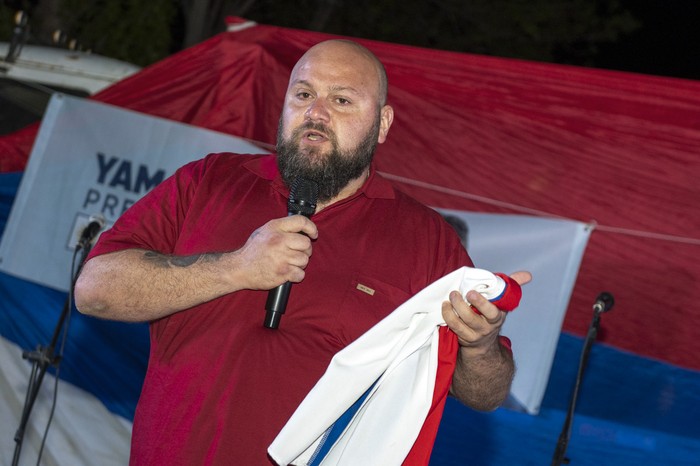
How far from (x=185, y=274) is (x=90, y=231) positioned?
2.00 metres

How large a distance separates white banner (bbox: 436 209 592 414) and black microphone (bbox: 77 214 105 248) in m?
1.79

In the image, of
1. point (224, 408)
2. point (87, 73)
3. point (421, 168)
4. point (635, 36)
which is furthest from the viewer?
point (635, 36)

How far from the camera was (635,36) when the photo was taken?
53.4 ft

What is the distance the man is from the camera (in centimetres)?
225

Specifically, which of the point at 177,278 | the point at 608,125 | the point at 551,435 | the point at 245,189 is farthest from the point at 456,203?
the point at 177,278

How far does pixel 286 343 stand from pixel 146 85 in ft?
11.6

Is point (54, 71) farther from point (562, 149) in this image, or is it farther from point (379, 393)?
point (379, 393)

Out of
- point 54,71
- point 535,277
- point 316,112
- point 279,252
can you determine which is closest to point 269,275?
point 279,252

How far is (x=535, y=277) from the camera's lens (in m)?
4.46

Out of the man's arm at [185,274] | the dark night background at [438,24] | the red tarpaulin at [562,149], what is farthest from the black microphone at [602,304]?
the dark night background at [438,24]

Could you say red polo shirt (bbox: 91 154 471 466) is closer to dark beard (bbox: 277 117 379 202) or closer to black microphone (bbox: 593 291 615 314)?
dark beard (bbox: 277 117 379 202)

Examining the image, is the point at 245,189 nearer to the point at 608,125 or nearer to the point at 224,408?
the point at 224,408

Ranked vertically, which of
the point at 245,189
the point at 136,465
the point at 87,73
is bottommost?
the point at 136,465

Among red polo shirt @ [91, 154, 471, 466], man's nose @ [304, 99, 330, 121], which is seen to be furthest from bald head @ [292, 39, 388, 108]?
red polo shirt @ [91, 154, 471, 466]
